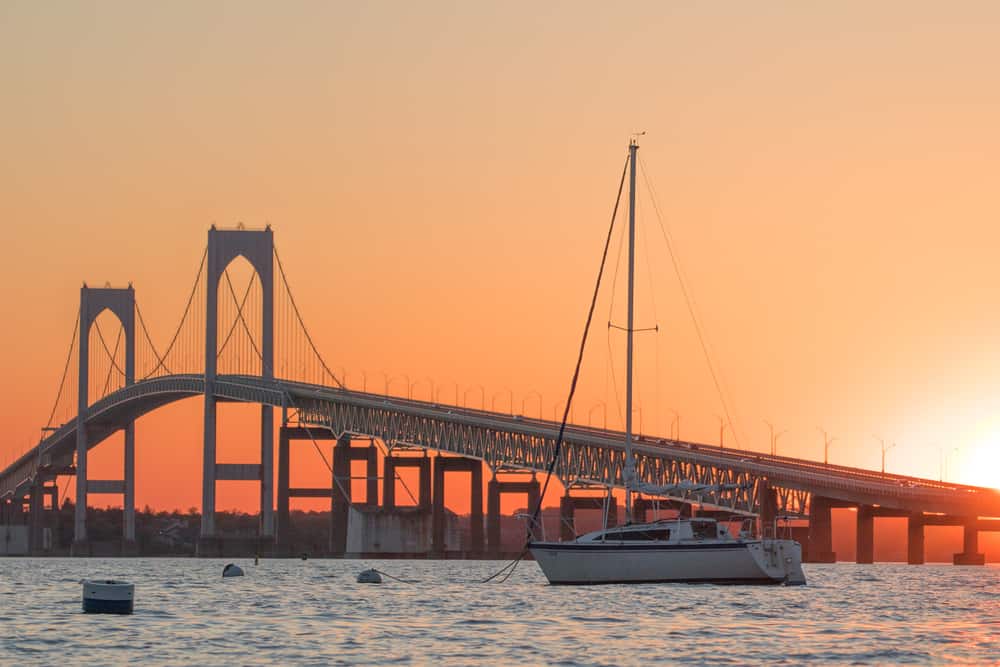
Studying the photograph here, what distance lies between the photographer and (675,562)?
248 feet

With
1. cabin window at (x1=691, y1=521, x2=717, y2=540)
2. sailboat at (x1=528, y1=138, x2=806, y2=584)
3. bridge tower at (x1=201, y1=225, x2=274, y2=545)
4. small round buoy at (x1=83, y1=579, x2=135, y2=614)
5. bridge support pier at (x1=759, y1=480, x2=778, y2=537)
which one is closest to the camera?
small round buoy at (x1=83, y1=579, x2=135, y2=614)

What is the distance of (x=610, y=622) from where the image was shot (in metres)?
58.2

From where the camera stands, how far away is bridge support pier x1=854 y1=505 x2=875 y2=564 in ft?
508

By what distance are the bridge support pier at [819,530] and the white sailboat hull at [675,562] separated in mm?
70682

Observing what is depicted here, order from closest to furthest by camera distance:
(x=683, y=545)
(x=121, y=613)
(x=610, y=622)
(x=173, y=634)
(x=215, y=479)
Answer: (x=173, y=634)
(x=610, y=622)
(x=121, y=613)
(x=683, y=545)
(x=215, y=479)

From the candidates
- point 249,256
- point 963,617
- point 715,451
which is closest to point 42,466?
point 249,256

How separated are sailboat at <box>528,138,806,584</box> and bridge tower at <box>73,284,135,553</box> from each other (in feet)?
354

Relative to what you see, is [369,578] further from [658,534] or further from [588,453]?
[588,453]

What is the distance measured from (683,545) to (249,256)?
314ft

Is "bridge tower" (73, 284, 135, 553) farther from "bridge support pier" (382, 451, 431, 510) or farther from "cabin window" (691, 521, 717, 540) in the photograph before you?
"cabin window" (691, 521, 717, 540)

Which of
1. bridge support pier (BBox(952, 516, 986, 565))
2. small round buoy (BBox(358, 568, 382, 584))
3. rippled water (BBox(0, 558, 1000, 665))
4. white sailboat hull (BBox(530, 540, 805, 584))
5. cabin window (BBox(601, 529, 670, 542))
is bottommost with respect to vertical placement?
bridge support pier (BBox(952, 516, 986, 565))

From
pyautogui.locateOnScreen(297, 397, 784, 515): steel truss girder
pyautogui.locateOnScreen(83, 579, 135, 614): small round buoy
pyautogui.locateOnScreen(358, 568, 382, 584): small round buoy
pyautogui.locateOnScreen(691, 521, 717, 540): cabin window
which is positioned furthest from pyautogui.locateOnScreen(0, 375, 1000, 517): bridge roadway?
pyautogui.locateOnScreen(83, 579, 135, 614): small round buoy

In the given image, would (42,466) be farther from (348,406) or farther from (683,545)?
(683,545)

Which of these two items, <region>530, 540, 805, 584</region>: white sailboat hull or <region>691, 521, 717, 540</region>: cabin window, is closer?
<region>530, 540, 805, 584</region>: white sailboat hull
